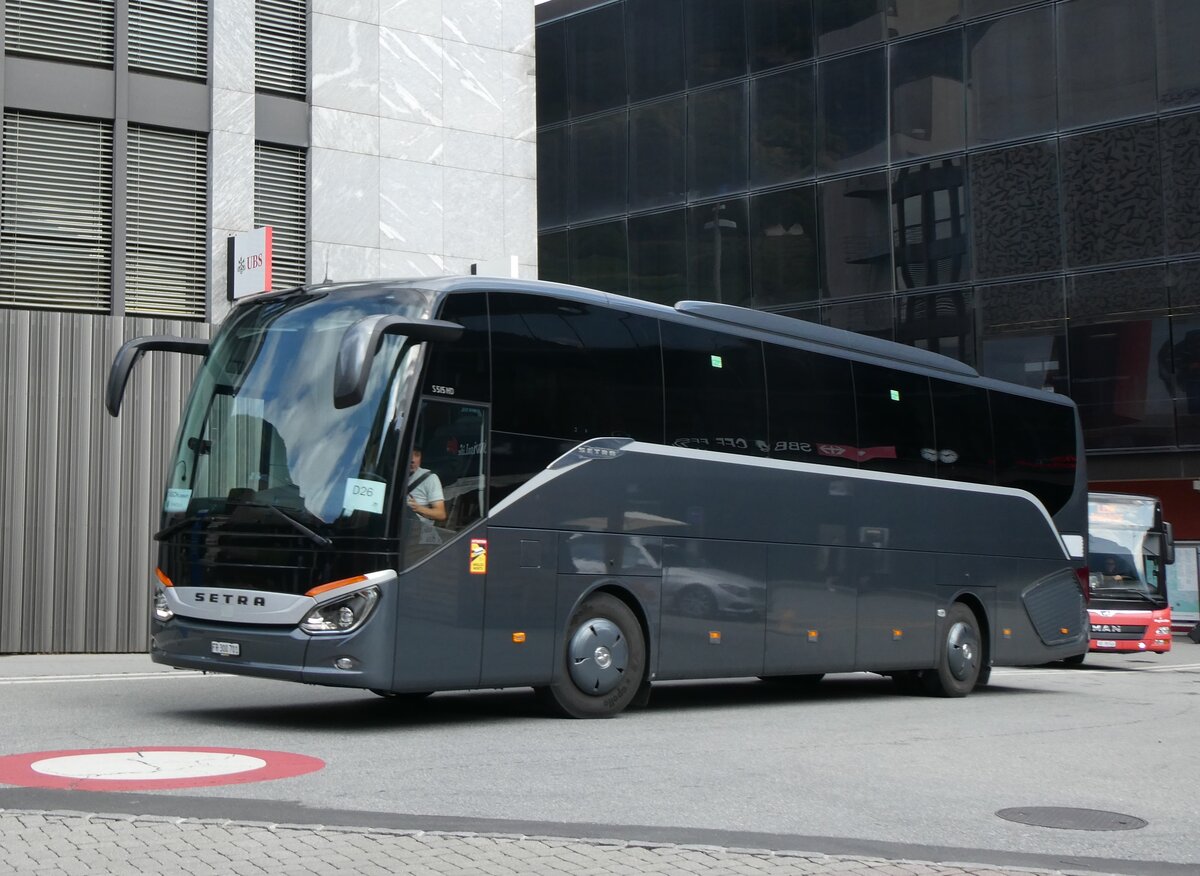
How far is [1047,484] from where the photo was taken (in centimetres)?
1906

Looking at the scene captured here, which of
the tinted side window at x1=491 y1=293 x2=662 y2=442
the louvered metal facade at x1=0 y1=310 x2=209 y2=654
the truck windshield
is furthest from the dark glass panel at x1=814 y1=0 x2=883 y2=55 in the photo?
the truck windshield

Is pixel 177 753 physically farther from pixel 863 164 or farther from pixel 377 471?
pixel 863 164

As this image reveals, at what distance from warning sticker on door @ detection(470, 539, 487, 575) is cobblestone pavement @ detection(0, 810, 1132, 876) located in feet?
15.0

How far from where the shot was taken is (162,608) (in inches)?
460

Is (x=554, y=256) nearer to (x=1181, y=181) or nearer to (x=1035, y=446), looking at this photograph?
(x=1181, y=181)

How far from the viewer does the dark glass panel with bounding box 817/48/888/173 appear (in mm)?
34906

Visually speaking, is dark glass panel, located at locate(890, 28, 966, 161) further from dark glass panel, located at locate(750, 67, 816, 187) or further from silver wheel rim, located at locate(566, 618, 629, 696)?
silver wheel rim, located at locate(566, 618, 629, 696)

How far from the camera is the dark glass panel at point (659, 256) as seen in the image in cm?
3850

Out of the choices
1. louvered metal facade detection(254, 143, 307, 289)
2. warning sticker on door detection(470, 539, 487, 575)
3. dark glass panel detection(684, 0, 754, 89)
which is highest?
dark glass panel detection(684, 0, 754, 89)

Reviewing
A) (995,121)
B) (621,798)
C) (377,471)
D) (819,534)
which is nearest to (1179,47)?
(995,121)

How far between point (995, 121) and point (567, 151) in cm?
1200

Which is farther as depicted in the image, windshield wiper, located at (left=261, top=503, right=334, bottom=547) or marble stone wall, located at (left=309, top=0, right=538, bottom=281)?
marble stone wall, located at (left=309, top=0, right=538, bottom=281)

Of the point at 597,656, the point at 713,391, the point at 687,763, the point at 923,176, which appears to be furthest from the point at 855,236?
the point at 687,763

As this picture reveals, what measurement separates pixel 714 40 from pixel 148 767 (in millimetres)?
31873
